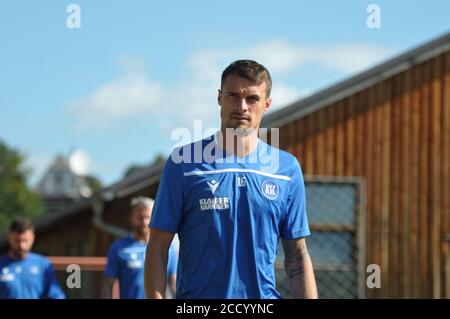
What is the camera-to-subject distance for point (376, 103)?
1675 centimetres

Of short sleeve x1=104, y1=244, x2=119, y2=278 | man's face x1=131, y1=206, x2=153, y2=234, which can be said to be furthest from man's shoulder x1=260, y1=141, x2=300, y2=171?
short sleeve x1=104, y1=244, x2=119, y2=278

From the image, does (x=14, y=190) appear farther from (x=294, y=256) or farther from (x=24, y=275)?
(x=294, y=256)

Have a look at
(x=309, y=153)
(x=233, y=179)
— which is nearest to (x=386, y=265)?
(x=309, y=153)

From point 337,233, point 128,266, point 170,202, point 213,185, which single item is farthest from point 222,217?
point 337,233

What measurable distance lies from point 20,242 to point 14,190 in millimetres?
94966

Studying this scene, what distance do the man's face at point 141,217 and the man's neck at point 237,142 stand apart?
5322 mm

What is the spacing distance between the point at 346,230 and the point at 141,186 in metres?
3.55

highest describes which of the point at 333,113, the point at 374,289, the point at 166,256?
the point at 333,113

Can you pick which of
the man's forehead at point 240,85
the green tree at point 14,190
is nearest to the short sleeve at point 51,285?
the man's forehead at point 240,85

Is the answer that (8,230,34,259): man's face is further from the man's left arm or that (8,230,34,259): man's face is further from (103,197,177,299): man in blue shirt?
the man's left arm

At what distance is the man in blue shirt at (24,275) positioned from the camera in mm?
11602

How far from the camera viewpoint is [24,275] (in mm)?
11688

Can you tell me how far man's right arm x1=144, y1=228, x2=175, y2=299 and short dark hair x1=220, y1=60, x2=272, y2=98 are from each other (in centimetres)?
84
